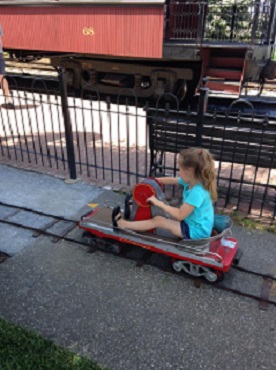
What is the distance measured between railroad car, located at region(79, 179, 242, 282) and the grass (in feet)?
3.52

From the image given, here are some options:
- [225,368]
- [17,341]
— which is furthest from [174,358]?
[17,341]

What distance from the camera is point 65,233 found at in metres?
3.63

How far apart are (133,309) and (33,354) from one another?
2.54 ft

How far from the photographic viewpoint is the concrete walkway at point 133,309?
7.72 feet

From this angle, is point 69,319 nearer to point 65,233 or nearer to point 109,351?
point 109,351

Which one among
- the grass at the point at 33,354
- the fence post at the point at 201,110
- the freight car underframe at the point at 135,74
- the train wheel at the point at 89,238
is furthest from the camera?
the freight car underframe at the point at 135,74

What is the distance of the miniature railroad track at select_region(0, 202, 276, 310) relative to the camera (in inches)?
114

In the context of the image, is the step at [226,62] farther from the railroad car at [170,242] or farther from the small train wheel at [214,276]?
the small train wheel at [214,276]

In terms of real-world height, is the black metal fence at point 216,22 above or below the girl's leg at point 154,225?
above

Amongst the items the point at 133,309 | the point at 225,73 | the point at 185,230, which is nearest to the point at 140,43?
the point at 225,73

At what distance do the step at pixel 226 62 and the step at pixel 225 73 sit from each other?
0.21 metres

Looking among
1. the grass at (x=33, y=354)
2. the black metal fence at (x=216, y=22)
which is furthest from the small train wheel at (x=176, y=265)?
the black metal fence at (x=216, y=22)

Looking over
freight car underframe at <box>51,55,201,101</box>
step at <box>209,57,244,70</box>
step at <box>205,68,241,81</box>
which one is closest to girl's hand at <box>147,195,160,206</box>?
step at <box>205,68,241,81</box>

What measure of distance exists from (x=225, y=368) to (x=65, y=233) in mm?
A: 1992
